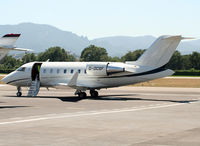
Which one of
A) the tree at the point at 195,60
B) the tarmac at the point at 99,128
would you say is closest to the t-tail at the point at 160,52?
the tarmac at the point at 99,128

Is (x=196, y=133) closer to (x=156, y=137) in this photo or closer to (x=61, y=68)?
(x=156, y=137)

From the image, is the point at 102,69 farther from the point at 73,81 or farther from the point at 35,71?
the point at 35,71

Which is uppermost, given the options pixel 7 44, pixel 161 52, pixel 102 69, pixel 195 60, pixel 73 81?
pixel 195 60

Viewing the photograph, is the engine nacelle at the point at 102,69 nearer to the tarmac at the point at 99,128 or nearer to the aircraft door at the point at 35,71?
the aircraft door at the point at 35,71

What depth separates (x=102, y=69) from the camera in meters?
40.8

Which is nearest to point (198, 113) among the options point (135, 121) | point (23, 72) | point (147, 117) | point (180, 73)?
point (147, 117)

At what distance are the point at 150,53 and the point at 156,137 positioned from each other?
75.5 ft

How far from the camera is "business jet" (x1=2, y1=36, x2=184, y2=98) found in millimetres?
38406

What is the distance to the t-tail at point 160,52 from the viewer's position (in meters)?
37.9

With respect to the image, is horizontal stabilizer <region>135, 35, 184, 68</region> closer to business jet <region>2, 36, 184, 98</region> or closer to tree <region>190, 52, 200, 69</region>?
business jet <region>2, 36, 184, 98</region>

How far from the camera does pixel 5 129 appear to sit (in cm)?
1862

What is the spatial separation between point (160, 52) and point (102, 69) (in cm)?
601

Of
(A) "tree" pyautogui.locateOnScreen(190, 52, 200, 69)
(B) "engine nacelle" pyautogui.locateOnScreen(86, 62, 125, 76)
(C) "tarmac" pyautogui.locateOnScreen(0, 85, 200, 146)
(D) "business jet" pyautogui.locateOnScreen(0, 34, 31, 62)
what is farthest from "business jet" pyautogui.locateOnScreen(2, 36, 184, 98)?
(A) "tree" pyautogui.locateOnScreen(190, 52, 200, 69)

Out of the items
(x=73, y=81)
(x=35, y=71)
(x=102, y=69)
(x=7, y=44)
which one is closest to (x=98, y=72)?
(x=102, y=69)
